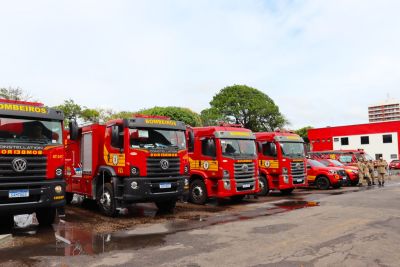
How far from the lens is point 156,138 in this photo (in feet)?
35.8

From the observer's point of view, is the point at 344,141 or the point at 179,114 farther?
the point at 344,141

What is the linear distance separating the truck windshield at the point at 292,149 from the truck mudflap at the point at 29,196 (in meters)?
10.2

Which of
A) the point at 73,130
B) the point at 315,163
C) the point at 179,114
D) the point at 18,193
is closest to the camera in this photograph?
the point at 18,193

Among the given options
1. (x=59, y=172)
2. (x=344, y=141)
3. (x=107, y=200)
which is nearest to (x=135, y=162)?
(x=107, y=200)

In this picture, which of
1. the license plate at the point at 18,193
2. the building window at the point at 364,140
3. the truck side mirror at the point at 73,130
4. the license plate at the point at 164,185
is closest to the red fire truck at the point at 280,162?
the license plate at the point at 164,185

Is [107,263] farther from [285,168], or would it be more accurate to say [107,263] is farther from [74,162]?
[285,168]

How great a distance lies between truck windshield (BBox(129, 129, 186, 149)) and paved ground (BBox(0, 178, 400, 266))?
79.3 inches

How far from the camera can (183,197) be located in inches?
452

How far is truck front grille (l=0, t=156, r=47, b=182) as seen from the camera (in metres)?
7.92

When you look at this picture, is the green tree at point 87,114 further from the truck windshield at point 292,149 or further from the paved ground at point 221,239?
the paved ground at point 221,239

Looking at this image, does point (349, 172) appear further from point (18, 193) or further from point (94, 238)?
point (18, 193)

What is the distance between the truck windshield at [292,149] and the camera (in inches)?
653

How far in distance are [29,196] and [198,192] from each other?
6.64m

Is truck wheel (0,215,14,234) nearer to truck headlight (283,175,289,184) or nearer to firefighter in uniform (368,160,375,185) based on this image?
truck headlight (283,175,289,184)
